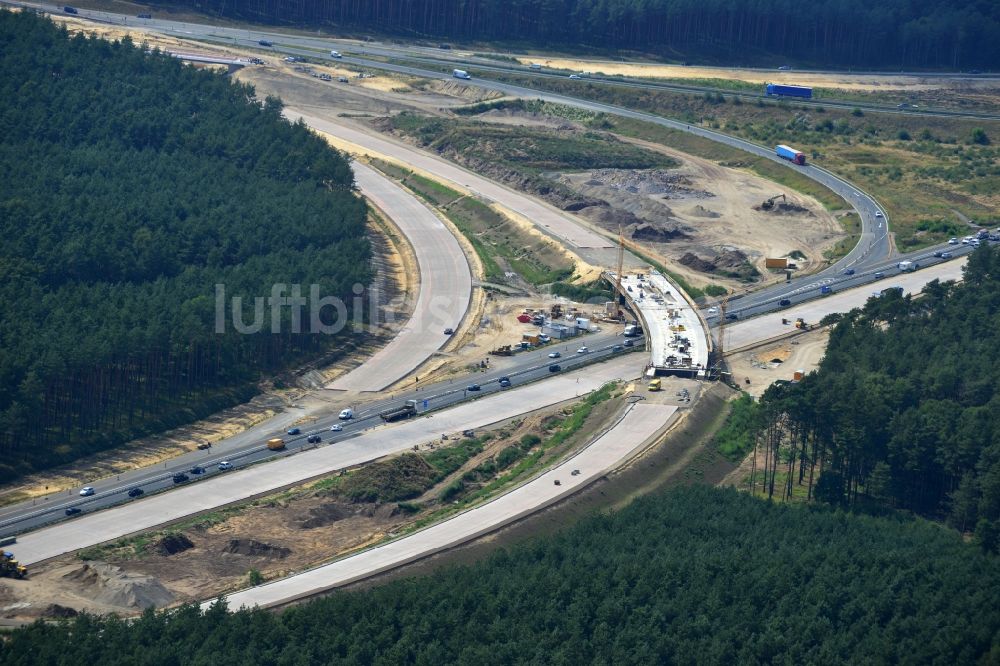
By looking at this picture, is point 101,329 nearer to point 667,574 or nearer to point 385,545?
point 385,545

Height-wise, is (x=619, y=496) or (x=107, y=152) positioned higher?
(x=107, y=152)

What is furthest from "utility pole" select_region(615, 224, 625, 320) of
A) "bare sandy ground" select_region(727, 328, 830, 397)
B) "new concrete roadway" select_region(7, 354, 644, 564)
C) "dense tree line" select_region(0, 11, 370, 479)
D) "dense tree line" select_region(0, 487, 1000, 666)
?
"dense tree line" select_region(0, 487, 1000, 666)

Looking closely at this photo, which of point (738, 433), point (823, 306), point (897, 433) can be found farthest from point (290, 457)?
point (823, 306)

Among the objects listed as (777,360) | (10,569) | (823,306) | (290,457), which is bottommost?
(10,569)

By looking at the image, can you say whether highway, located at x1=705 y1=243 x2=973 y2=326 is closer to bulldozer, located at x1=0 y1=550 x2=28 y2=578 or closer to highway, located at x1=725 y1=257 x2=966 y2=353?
highway, located at x1=725 y1=257 x2=966 y2=353

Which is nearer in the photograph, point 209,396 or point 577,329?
point 209,396

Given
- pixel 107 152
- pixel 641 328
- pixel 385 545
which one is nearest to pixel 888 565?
pixel 385 545

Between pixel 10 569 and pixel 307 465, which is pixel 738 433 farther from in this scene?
pixel 10 569

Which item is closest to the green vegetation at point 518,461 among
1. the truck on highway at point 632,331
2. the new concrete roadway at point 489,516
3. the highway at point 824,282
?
the new concrete roadway at point 489,516
